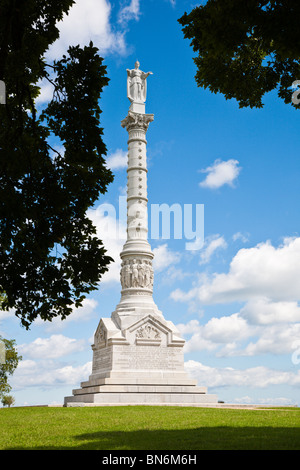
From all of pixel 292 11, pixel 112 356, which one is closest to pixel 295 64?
pixel 292 11

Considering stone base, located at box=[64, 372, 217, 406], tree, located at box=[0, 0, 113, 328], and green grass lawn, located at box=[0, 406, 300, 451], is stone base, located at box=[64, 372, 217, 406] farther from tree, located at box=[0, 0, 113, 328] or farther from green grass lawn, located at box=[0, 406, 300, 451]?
tree, located at box=[0, 0, 113, 328]

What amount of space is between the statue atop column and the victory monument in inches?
6.6

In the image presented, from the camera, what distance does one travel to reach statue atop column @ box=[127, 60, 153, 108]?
35781 mm

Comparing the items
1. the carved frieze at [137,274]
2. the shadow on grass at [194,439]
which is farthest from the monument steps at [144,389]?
the shadow on grass at [194,439]

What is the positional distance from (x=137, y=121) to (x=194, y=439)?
88.9ft

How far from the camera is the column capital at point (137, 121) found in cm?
3478

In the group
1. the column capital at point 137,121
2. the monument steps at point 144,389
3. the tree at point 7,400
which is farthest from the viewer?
the tree at point 7,400

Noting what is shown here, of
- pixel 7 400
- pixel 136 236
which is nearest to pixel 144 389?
pixel 136 236

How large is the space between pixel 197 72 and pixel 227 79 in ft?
2.43

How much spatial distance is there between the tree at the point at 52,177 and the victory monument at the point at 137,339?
15.6 m

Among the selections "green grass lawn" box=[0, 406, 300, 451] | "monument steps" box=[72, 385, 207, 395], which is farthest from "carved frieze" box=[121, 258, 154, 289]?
"green grass lawn" box=[0, 406, 300, 451]

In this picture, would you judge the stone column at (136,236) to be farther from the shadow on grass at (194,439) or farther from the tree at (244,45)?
the tree at (244,45)

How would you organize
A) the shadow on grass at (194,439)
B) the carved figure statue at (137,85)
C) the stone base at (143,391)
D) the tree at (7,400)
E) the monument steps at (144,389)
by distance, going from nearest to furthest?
the shadow on grass at (194,439)
the stone base at (143,391)
the monument steps at (144,389)
the carved figure statue at (137,85)
the tree at (7,400)

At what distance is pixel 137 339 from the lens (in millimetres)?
30234
